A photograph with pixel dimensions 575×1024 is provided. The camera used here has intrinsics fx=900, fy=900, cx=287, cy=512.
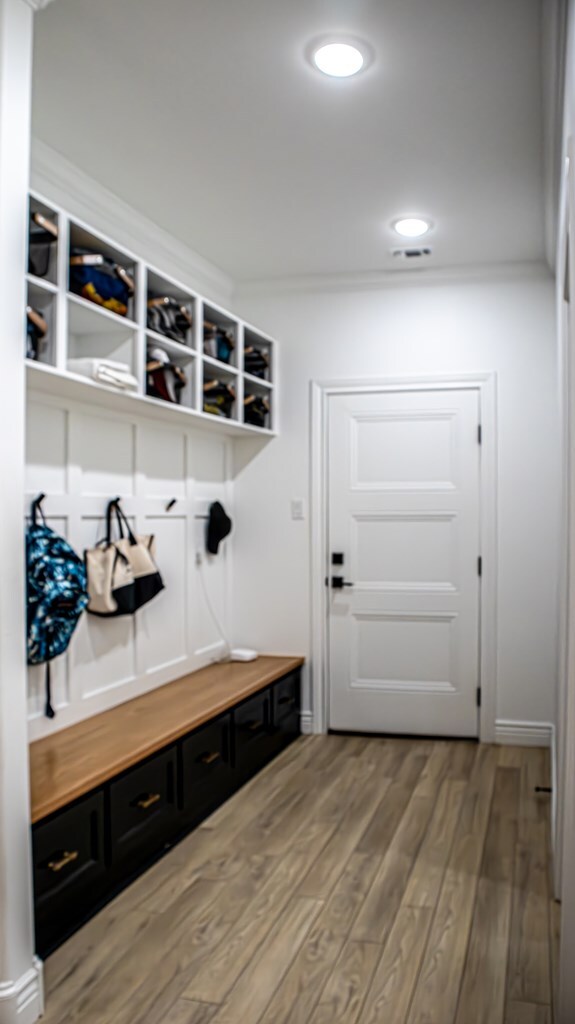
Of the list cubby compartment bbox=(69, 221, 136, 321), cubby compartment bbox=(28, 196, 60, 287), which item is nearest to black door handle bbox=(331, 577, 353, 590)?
cubby compartment bbox=(69, 221, 136, 321)

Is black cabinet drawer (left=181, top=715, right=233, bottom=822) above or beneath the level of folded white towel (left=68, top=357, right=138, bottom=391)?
beneath

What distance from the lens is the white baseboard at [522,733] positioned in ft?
15.6

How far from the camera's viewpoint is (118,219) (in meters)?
3.90

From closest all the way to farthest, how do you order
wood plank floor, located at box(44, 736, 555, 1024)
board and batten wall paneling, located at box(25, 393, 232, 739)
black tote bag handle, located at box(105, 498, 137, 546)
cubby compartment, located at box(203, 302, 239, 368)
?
1. wood plank floor, located at box(44, 736, 555, 1024)
2. board and batten wall paneling, located at box(25, 393, 232, 739)
3. black tote bag handle, located at box(105, 498, 137, 546)
4. cubby compartment, located at box(203, 302, 239, 368)

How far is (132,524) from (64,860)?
1.69 metres

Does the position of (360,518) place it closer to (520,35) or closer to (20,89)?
(520,35)

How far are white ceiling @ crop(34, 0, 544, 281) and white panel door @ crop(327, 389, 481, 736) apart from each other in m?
1.02

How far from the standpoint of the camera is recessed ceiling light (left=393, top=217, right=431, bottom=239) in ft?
13.6

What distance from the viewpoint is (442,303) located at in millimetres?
4930

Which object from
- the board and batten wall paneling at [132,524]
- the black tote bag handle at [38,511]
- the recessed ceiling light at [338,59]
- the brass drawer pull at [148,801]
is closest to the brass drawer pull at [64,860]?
the brass drawer pull at [148,801]

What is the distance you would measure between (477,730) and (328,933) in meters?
2.38

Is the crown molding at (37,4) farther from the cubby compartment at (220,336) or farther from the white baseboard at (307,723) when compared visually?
the white baseboard at (307,723)

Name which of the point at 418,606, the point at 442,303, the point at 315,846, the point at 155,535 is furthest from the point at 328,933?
the point at 442,303

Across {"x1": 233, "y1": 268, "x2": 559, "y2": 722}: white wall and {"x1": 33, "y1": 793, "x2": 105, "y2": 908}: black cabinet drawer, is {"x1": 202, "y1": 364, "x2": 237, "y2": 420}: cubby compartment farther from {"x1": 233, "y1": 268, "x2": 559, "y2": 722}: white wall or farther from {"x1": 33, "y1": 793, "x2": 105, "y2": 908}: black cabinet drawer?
{"x1": 33, "y1": 793, "x2": 105, "y2": 908}: black cabinet drawer
